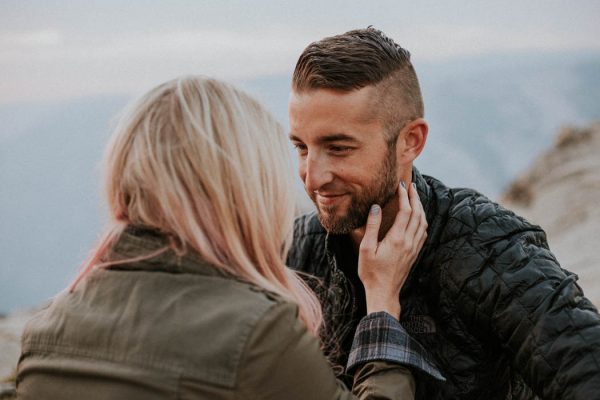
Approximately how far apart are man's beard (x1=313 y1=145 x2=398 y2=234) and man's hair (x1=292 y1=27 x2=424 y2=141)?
15cm

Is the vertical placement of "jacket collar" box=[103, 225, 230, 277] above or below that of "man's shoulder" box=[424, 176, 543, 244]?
above

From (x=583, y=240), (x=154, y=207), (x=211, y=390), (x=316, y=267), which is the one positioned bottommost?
(x=583, y=240)

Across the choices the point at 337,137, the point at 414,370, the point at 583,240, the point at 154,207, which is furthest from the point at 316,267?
the point at 583,240

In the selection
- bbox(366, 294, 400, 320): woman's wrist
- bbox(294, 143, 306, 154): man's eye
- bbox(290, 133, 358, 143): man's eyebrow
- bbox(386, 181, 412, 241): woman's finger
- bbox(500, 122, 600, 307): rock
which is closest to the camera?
bbox(366, 294, 400, 320): woman's wrist

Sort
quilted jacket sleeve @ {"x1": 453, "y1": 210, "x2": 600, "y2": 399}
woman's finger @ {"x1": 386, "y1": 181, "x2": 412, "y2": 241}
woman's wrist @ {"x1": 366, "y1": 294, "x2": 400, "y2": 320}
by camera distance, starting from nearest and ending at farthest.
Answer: quilted jacket sleeve @ {"x1": 453, "y1": 210, "x2": 600, "y2": 399}, woman's wrist @ {"x1": 366, "y1": 294, "x2": 400, "y2": 320}, woman's finger @ {"x1": 386, "y1": 181, "x2": 412, "y2": 241}

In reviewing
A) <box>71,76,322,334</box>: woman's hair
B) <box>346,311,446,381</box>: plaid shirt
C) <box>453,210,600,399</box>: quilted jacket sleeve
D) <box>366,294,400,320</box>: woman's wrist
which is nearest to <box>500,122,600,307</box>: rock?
<box>453,210,600,399</box>: quilted jacket sleeve

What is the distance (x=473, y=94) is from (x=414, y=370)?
88.5m

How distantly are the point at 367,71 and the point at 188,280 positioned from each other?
5.14ft

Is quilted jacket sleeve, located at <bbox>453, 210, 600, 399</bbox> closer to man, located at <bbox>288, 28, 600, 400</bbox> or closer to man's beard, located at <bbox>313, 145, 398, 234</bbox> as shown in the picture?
man, located at <bbox>288, 28, 600, 400</bbox>

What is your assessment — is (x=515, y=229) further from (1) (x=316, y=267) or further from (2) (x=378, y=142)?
(1) (x=316, y=267)

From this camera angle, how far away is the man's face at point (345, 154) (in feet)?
9.70

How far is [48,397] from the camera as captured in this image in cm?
179

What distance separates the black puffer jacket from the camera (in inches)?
94.0

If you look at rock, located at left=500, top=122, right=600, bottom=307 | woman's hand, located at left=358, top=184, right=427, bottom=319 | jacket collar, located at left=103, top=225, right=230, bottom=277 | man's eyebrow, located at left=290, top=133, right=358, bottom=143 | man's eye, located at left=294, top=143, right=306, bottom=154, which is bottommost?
rock, located at left=500, top=122, right=600, bottom=307
